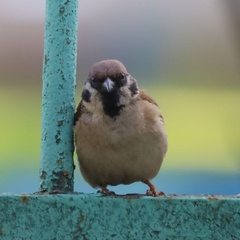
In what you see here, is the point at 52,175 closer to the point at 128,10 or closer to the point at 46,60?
the point at 46,60

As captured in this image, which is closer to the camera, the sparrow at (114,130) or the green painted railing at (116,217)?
the green painted railing at (116,217)

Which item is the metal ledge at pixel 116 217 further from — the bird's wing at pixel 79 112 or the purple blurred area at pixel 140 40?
the purple blurred area at pixel 140 40

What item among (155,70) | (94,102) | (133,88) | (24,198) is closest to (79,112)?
(94,102)

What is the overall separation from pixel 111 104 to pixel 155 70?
1.95 meters

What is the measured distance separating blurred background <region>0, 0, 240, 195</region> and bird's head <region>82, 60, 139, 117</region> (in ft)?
5.16

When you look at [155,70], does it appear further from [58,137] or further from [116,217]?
[116,217]

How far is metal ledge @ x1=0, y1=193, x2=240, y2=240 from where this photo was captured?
2.26 metres

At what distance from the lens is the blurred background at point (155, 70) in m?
4.78

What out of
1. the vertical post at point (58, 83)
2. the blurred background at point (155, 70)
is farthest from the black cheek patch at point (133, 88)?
the blurred background at point (155, 70)

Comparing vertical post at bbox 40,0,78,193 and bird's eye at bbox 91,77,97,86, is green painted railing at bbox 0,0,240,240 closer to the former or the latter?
vertical post at bbox 40,0,78,193

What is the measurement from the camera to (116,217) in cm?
229

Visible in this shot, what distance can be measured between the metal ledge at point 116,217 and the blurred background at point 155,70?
2.31 m

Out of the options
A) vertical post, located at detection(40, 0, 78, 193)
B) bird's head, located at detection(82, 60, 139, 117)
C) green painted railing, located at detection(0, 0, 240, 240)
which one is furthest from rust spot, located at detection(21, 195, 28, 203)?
bird's head, located at detection(82, 60, 139, 117)

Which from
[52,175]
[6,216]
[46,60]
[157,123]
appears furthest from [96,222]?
[157,123]
